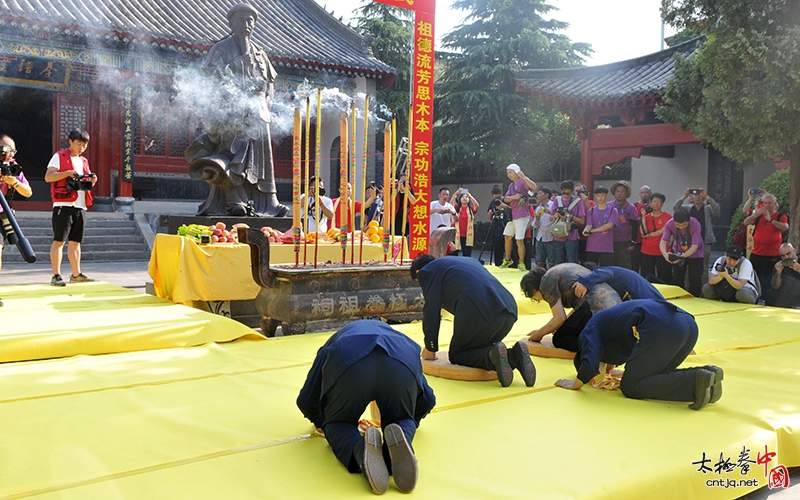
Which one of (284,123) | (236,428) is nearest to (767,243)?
(236,428)

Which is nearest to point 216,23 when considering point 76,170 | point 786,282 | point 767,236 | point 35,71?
point 35,71

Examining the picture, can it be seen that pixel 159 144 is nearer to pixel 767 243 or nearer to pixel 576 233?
pixel 576 233

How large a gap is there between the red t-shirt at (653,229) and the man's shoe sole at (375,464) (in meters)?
6.13

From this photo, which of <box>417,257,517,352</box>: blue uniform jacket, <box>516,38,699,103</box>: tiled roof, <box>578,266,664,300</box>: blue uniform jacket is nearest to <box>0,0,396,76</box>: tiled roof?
<box>516,38,699,103</box>: tiled roof

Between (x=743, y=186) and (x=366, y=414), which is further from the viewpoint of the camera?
(x=743, y=186)

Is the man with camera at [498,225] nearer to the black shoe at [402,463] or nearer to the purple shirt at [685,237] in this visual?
the purple shirt at [685,237]

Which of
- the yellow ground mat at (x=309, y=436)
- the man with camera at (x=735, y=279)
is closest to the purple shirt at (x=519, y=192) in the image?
the man with camera at (x=735, y=279)

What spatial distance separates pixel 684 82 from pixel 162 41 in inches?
364

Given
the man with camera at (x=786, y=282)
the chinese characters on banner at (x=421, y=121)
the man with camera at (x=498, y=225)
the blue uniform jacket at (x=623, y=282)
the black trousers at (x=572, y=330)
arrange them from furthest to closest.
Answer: the man with camera at (x=498, y=225), the chinese characters on banner at (x=421, y=121), the man with camera at (x=786, y=282), the black trousers at (x=572, y=330), the blue uniform jacket at (x=623, y=282)

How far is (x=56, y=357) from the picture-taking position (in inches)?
162

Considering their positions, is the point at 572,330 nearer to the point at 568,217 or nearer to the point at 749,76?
the point at 568,217

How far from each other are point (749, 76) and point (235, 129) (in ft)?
17.6

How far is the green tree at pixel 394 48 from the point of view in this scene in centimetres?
2084

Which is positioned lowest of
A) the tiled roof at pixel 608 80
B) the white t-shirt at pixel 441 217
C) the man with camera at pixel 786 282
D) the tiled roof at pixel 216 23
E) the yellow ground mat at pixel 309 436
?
the yellow ground mat at pixel 309 436
